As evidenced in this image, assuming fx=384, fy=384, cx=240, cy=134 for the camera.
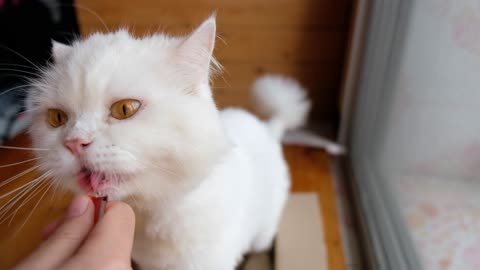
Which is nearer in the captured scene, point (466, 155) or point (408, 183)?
point (466, 155)

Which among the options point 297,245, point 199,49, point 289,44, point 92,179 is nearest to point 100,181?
point 92,179

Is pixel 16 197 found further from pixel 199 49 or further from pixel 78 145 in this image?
pixel 199 49

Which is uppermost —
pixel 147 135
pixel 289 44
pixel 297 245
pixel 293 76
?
pixel 147 135

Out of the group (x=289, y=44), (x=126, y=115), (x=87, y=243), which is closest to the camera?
(x=87, y=243)

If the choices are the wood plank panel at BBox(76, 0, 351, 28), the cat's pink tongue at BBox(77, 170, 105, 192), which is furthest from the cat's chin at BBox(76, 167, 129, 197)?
the wood plank panel at BBox(76, 0, 351, 28)

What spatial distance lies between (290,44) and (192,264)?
1086 millimetres

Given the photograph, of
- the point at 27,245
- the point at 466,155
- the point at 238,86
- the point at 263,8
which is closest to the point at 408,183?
the point at 466,155

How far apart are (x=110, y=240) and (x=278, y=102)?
0.83 m

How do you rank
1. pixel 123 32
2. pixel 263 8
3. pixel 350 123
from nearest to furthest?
pixel 123 32 → pixel 263 8 → pixel 350 123

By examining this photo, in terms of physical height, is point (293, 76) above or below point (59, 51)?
below

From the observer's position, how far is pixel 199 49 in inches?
24.3

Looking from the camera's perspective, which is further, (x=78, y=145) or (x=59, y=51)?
(x=59, y=51)

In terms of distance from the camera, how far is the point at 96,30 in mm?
712

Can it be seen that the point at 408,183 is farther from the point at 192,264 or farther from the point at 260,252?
the point at 192,264
